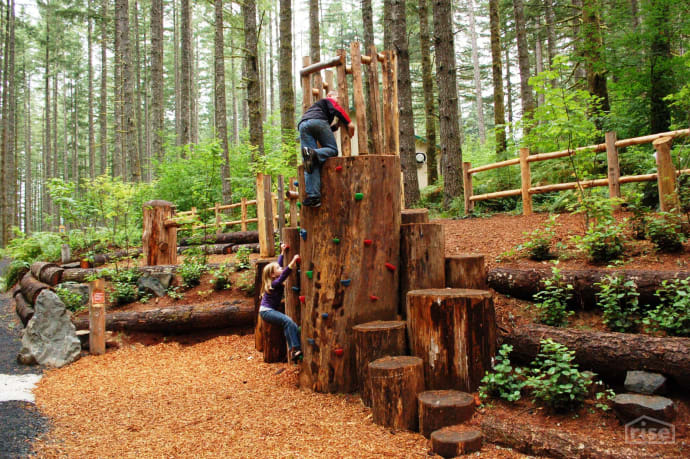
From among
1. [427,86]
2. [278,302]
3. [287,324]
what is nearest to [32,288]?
[278,302]

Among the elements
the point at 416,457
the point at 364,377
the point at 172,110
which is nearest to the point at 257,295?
the point at 364,377

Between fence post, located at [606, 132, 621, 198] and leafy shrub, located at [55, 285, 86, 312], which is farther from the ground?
fence post, located at [606, 132, 621, 198]

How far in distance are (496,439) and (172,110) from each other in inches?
1773

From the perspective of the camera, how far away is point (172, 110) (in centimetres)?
4272

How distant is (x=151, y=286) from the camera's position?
348 inches

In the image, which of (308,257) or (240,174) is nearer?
(308,257)

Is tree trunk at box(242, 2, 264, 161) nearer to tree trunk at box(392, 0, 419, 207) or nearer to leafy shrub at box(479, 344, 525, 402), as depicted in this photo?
tree trunk at box(392, 0, 419, 207)

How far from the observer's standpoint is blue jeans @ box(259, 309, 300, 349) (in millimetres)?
5405

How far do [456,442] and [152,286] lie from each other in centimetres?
726

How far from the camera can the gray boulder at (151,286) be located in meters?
8.77

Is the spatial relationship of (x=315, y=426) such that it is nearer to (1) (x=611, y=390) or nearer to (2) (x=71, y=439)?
(2) (x=71, y=439)

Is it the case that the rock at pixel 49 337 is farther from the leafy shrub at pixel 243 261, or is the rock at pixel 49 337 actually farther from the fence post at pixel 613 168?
the fence post at pixel 613 168

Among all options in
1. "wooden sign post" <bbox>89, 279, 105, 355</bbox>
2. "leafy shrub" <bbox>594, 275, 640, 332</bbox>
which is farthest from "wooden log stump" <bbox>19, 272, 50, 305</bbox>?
"leafy shrub" <bbox>594, 275, 640, 332</bbox>

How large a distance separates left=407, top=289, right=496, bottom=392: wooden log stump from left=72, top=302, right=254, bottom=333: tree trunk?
4.15m
